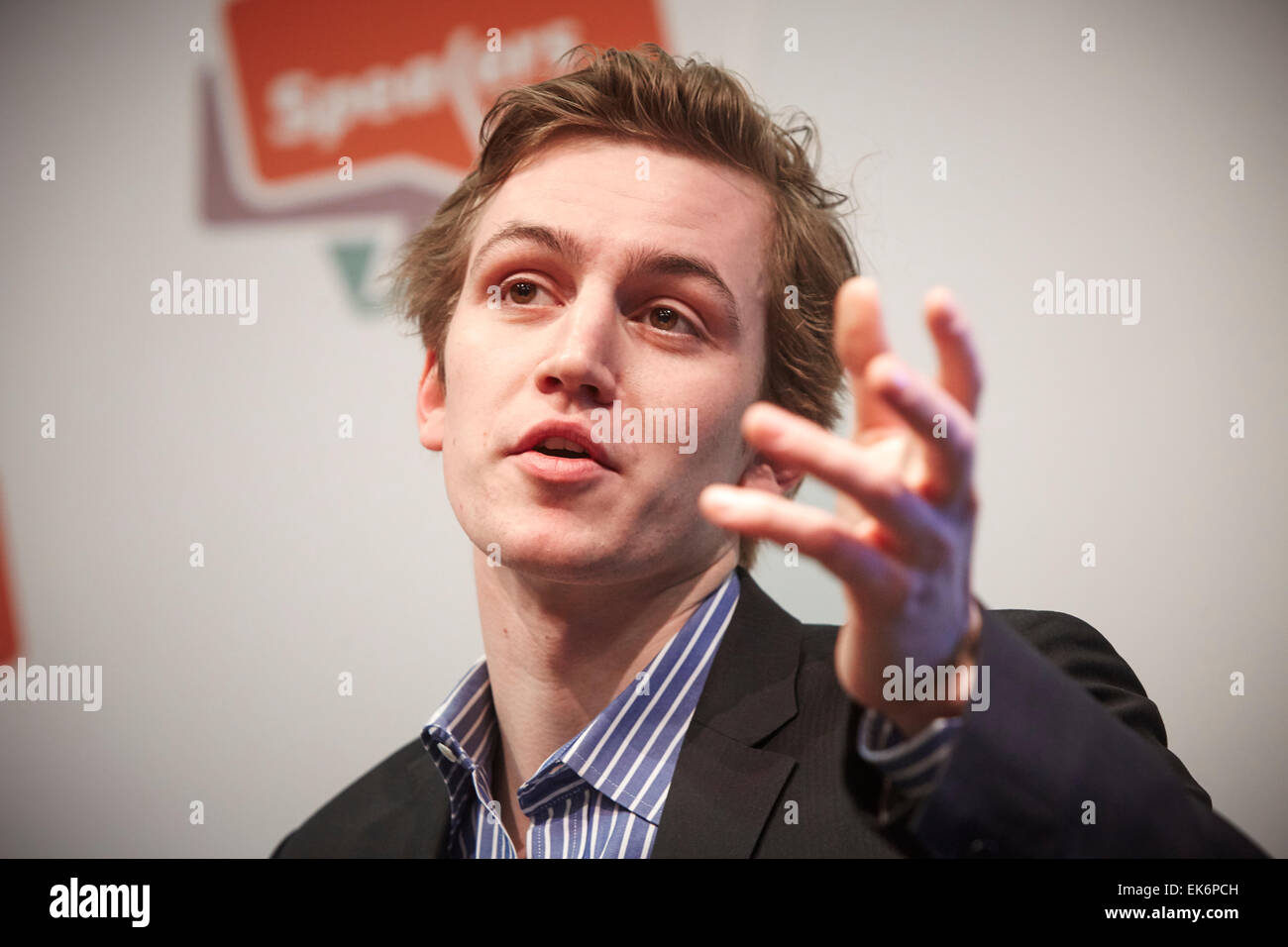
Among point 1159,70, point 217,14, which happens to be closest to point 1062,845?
point 1159,70

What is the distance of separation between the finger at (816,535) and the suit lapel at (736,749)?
0.60 m

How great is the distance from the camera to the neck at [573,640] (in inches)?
67.7

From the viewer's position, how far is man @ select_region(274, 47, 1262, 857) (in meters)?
1.03

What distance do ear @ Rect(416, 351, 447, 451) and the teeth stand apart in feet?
1.44

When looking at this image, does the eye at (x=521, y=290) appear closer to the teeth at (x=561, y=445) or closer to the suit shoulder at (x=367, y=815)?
the teeth at (x=561, y=445)

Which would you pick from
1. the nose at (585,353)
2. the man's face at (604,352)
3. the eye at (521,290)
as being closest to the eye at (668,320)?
the man's face at (604,352)

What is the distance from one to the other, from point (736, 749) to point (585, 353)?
0.68 metres

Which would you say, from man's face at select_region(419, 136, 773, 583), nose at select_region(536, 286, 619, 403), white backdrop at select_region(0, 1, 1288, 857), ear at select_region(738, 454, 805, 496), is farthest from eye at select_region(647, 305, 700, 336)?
white backdrop at select_region(0, 1, 1288, 857)

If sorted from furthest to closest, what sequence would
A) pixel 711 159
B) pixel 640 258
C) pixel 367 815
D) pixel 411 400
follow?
1. pixel 411 400
2. pixel 367 815
3. pixel 711 159
4. pixel 640 258

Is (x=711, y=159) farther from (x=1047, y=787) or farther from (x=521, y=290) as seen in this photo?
(x=1047, y=787)

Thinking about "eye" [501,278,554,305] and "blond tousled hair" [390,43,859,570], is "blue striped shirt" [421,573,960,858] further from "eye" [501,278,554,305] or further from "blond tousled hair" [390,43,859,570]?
"eye" [501,278,554,305]

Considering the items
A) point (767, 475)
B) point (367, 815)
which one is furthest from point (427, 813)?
point (767, 475)

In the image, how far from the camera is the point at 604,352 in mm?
1599

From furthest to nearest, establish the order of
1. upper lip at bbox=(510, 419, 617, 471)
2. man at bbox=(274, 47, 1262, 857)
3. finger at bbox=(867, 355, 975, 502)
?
upper lip at bbox=(510, 419, 617, 471) → man at bbox=(274, 47, 1262, 857) → finger at bbox=(867, 355, 975, 502)
